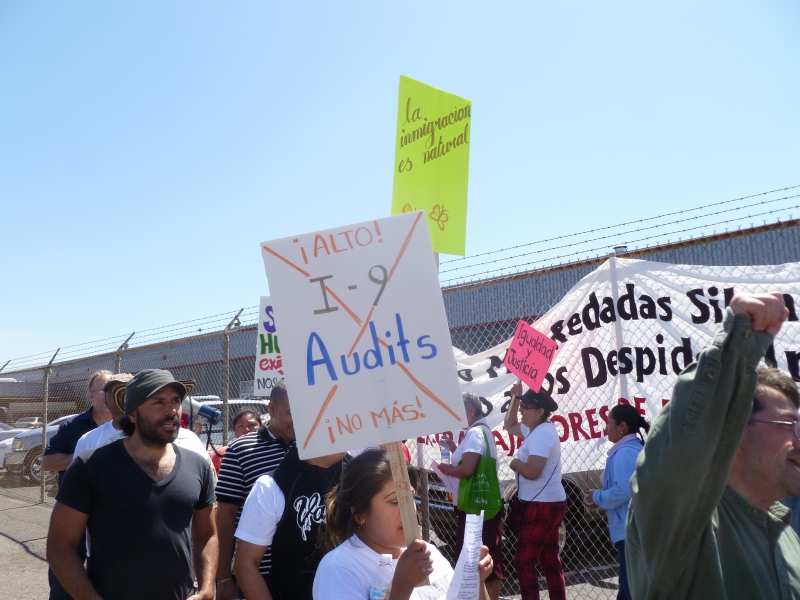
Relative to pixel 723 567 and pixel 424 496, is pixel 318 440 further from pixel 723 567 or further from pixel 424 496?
pixel 424 496

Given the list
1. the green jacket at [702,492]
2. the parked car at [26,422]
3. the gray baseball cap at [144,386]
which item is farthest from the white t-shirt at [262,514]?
the parked car at [26,422]

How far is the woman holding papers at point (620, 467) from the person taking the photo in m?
4.24

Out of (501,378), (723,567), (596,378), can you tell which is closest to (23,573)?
(501,378)

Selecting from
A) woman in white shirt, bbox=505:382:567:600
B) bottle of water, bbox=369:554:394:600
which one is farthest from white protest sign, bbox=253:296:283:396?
bottle of water, bbox=369:554:394:600

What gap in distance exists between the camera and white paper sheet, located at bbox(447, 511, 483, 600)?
2146 mm

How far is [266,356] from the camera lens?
6.52m

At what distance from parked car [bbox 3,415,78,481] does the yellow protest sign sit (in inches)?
463

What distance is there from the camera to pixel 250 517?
290 centimetres

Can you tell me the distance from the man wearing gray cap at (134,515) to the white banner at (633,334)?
3.00m

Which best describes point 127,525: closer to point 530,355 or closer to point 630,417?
point 530,355

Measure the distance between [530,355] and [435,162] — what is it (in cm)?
219

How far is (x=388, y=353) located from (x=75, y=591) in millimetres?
1940

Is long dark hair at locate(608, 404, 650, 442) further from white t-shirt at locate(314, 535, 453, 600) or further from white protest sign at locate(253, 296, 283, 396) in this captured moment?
white protest sign at locate(253, 296, 283, 396)

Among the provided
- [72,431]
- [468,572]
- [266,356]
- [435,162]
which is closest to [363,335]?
[468,572]
